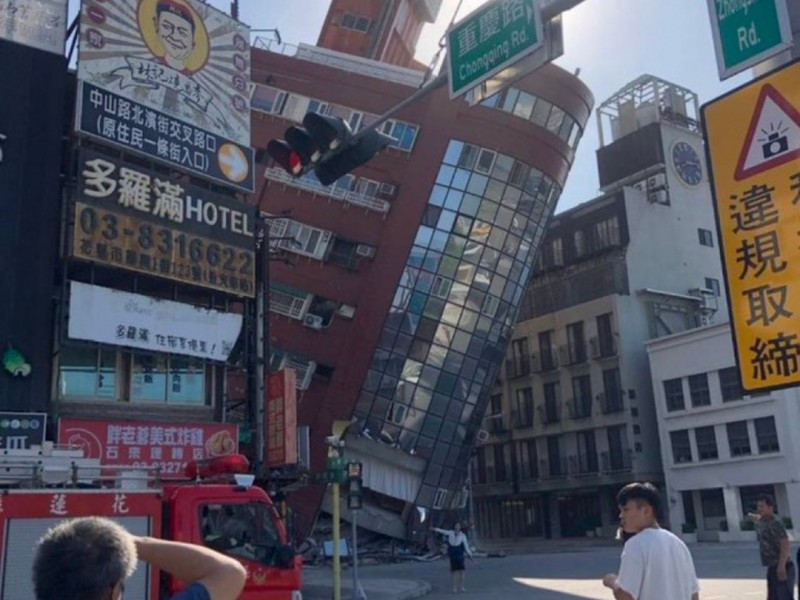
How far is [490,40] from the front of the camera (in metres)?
7.67

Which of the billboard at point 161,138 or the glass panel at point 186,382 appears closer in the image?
the billboard at point 161,138

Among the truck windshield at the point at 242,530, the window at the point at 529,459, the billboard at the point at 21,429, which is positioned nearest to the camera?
the truck windshield at the point at 242,530

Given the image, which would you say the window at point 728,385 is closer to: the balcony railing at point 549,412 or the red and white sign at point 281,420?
the balcony railing at point 549,412

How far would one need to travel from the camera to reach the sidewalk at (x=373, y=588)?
21562 millimetres

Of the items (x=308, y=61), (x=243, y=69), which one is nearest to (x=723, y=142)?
(x=243, y=69)

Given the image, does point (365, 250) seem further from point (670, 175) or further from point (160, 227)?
point (670, 175)

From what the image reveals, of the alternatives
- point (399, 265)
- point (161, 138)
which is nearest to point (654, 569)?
point (161, 138)

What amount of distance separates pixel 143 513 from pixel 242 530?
1.30 metres

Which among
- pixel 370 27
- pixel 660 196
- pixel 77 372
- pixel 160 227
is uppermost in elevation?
pixel 370 27

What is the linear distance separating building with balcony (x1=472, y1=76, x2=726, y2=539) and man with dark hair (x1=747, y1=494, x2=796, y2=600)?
132 ft

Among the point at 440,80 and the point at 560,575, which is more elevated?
the point at 440,80

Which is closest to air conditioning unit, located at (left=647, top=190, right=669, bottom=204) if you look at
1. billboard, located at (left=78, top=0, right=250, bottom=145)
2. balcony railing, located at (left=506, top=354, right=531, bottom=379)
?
balcony railing, located at (left=506, top=354, right=531, bottom=379)

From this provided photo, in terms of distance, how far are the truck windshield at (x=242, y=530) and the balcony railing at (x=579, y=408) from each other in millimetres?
44059

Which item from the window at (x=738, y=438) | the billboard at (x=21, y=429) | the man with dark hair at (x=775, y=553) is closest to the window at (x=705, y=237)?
the window at (x=738, y=438)
